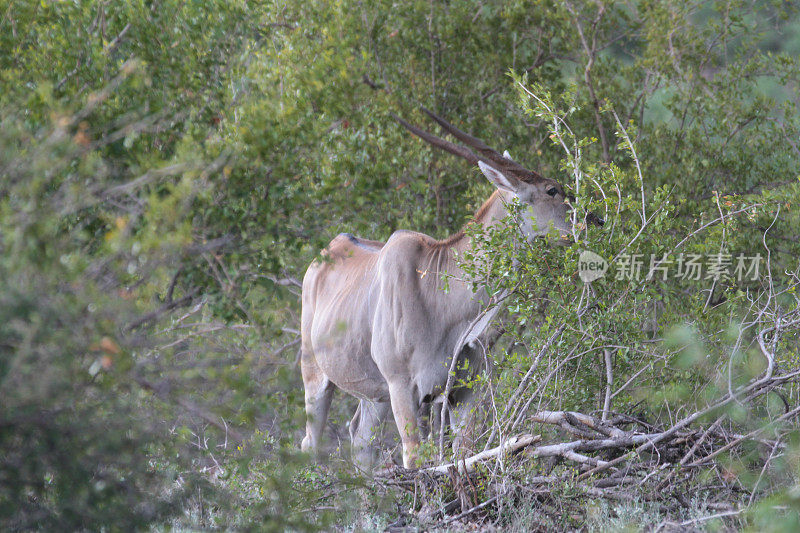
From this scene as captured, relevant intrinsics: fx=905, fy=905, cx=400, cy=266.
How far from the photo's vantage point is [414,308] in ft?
19.2

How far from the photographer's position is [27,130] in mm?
3324

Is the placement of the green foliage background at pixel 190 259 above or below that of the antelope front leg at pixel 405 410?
above

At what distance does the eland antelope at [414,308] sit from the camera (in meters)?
5.68


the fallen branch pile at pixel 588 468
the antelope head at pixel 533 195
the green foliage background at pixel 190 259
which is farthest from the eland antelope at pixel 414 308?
→ the fallen branch pile at pixel 588 468

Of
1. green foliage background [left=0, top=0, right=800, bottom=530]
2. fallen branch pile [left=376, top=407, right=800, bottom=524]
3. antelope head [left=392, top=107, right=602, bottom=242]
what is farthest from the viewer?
antelope head [left=392, top=107, right=602, bottom=242]

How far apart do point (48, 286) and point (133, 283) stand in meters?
0.39

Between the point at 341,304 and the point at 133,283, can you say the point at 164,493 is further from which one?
the point at 341,304

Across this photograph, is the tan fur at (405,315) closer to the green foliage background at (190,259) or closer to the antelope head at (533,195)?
the antelope head at (533,195)

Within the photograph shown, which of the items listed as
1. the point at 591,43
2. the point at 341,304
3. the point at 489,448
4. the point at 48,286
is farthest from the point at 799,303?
the point at 591,43

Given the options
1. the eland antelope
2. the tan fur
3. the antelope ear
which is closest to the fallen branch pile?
the tan fur

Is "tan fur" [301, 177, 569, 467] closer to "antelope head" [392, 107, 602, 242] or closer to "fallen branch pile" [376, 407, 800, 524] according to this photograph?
"antelope head" [392, 107, 602, 242]

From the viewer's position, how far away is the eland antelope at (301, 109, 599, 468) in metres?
5.68

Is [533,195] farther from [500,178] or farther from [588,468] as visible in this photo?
[588,468]

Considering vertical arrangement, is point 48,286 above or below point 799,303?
above
